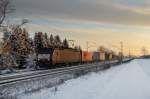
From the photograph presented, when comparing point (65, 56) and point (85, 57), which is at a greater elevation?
point (65, 56)

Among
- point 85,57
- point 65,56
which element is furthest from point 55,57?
point 85,57

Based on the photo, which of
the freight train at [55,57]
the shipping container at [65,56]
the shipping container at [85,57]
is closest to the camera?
the freight train at [55,57]

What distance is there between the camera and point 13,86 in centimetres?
2017

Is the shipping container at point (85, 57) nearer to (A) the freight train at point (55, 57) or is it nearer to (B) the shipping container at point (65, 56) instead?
(B) the shipping container at point (65, 56)

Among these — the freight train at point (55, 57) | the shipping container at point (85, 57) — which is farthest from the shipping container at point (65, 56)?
the shipping container at point (85, 57)

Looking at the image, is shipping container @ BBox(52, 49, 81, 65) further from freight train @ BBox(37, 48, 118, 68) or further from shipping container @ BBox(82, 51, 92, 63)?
shipping container @ BBox(82, 51, 92, 63)

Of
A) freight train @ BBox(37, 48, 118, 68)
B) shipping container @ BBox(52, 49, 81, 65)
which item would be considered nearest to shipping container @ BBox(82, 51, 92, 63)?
shipping container @ BBox(52, 49, 81, 65)

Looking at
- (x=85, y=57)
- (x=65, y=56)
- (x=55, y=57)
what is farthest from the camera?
(x=85, y=57)

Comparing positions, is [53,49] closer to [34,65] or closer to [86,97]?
[34,65]

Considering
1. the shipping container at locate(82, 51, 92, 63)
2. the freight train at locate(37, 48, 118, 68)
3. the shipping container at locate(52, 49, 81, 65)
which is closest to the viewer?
the freight train at locate(37, 48, 118, 68)

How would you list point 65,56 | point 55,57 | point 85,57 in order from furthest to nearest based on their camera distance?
point 85,57
point 65,56
point 55,57

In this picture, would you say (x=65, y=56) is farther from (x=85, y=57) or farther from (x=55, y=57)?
(x=85, y=57)

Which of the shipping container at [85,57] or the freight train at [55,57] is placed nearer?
the freight train at [55,57]

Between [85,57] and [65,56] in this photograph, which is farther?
[85,57]
